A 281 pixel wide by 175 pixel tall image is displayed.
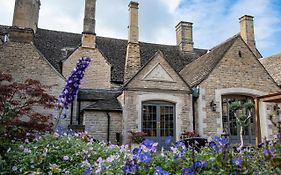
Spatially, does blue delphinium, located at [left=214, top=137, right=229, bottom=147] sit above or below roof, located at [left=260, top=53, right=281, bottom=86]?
below

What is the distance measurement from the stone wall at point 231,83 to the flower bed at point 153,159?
25.7 feet

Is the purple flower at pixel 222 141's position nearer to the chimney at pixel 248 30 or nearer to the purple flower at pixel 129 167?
the purple flower at pixel 129 167

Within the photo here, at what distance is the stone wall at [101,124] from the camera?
469 inches

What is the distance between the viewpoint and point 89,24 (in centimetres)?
1606

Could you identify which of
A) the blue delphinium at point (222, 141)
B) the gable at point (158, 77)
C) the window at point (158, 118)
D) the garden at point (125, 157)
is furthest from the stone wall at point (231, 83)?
the blue delphinium at point (222, 141)

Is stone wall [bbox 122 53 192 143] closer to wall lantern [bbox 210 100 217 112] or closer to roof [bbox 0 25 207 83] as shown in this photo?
wall lantern [bbox 210 100 217 112]

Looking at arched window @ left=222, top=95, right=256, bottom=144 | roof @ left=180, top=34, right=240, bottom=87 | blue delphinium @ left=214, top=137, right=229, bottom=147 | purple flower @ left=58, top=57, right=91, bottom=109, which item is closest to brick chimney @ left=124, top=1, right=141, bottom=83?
roof @ left=180, top=34, right=240, bottom=87

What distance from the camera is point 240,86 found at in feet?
43.4

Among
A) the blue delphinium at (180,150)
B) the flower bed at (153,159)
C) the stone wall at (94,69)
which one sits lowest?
the flower bed at (153,159)

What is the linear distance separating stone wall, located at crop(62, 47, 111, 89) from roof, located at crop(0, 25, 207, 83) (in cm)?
38

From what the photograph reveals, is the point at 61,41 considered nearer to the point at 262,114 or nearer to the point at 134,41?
the point at 134,41

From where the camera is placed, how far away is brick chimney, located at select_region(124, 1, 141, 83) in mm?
13562

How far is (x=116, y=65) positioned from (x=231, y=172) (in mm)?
15014

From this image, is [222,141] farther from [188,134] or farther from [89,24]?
[89,24]
